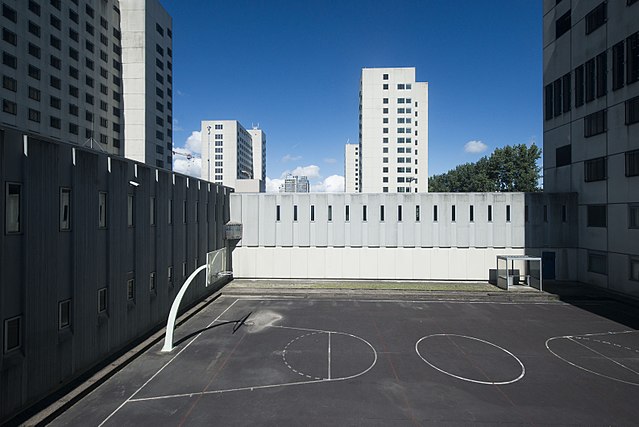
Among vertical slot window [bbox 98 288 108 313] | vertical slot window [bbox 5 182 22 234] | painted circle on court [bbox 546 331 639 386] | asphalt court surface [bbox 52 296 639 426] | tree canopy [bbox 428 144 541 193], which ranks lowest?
painted circle on court [bbox 546 331 639 386]

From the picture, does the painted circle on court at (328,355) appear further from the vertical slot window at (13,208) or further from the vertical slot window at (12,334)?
the vertical slot window at (13,208)

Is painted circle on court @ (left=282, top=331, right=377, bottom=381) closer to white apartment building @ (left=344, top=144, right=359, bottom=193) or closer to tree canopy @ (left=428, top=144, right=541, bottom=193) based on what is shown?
tree canopy @ (left=428, top=144, right=541, bottom=193)

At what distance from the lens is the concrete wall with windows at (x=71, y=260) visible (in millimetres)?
10289

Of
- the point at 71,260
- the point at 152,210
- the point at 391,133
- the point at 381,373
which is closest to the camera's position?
the point at 71,260

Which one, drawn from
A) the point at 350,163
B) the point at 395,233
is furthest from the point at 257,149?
the point at 395,233

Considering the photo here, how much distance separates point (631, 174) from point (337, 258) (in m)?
24.5

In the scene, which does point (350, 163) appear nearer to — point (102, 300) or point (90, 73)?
point (90, 73)

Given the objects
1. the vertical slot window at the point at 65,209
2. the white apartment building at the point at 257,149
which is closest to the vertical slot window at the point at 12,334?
the vertical slot window at the point at 65,209

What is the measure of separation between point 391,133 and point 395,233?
2525 inches

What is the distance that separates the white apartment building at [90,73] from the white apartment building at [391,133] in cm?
5039

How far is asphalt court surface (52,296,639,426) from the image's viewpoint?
11.1m

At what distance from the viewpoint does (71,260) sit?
12.6 metres

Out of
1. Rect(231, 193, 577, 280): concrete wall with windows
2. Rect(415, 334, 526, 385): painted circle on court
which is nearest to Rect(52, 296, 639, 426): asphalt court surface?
Rect(415, 334, 526, 385): painted circle on court

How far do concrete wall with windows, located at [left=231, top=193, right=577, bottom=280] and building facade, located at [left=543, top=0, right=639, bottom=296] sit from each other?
95.2 inches
